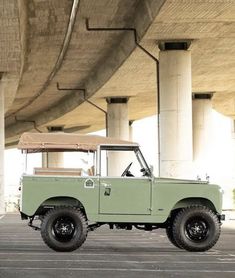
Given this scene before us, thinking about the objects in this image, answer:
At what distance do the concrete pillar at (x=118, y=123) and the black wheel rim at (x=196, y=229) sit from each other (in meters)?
28.5

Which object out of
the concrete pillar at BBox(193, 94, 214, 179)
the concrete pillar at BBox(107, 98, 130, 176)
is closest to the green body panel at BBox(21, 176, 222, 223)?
the concrete pillar at BBox(107, 98, 130, 176)

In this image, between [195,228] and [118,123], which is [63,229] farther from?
[118,123]

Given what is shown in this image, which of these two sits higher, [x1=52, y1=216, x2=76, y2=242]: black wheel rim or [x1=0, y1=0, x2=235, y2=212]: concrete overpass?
[x1=0, y1=0, x2=235, y2=212]: concrete overpass

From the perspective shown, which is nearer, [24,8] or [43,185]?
[43,185]

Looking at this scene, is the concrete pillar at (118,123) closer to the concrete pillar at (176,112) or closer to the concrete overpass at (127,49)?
the concrete overpass at (127,49)

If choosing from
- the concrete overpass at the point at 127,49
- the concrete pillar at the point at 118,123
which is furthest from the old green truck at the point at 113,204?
the concrete pillar at the point at 118,123

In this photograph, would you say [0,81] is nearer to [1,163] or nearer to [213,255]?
[1,163]

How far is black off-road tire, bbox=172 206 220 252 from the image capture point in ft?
46.1

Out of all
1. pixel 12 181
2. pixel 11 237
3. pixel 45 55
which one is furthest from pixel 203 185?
pixel 12 181

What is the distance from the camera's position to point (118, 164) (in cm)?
4316

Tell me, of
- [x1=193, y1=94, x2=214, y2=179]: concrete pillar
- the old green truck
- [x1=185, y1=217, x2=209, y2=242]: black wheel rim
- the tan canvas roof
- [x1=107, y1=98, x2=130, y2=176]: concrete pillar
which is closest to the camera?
the old green truck

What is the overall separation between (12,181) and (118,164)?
56033mm

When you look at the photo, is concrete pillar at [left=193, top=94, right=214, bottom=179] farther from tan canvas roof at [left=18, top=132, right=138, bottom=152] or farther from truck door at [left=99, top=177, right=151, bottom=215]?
truck door at [left=99, top=177, right=151, bottom=215]

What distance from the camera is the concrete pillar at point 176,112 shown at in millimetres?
27094
